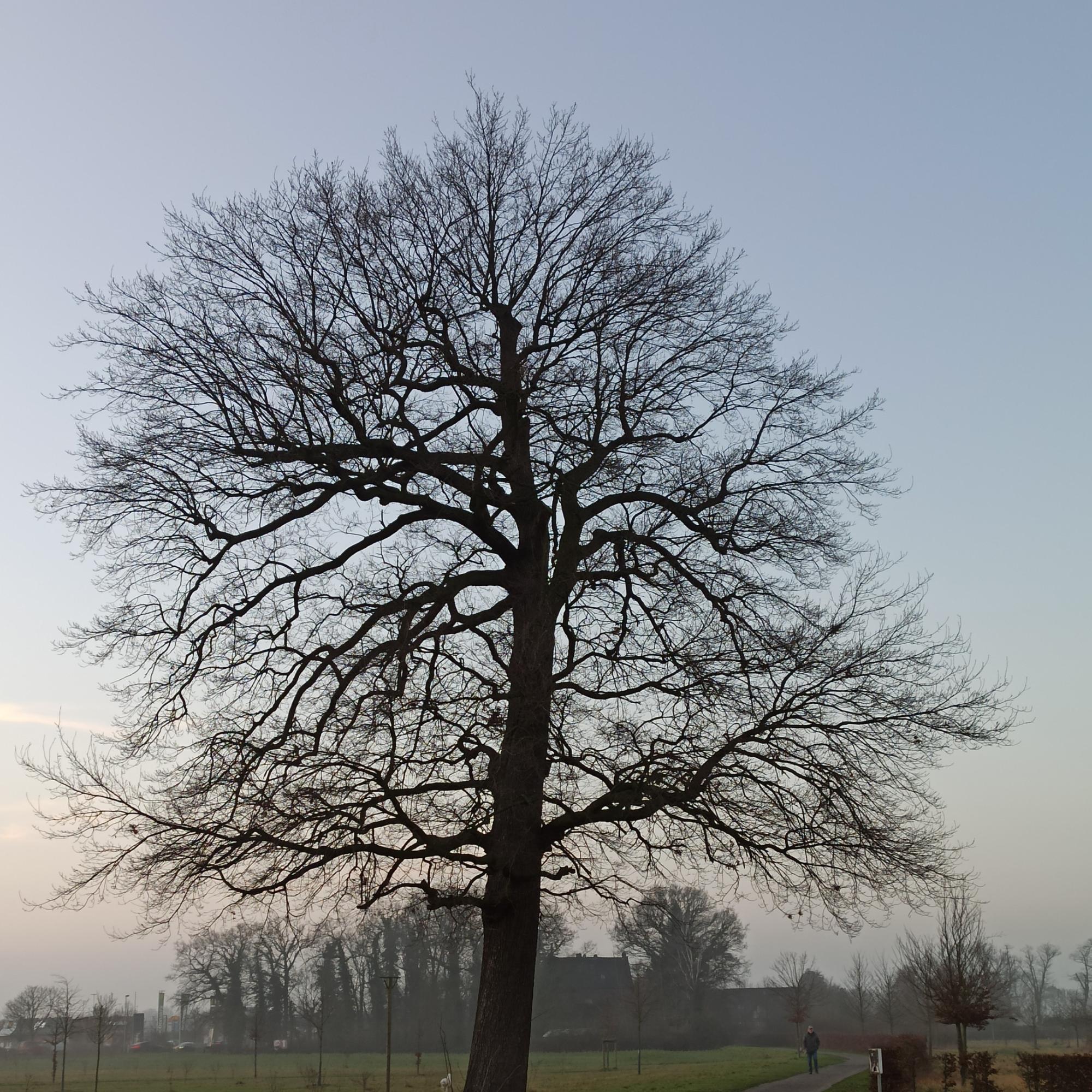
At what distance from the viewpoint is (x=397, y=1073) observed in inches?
1518

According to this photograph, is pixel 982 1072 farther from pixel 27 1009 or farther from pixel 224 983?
pixel 27 1009

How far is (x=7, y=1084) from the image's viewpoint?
37344 millimetres

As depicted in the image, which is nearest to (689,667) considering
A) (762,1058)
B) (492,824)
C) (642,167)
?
(492,824)

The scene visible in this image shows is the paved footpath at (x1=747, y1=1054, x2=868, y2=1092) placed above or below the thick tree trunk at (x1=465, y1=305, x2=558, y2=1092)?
below

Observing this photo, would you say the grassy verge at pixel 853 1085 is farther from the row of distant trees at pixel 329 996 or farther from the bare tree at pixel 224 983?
the bare tree at pixel 224 983

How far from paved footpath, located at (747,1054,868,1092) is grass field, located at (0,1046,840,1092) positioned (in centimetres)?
48

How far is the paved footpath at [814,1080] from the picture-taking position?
78.2 ft

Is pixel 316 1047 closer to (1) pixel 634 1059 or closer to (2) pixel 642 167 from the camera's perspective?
(1) pixel 634 1059

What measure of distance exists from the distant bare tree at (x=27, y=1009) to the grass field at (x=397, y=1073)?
8.96m

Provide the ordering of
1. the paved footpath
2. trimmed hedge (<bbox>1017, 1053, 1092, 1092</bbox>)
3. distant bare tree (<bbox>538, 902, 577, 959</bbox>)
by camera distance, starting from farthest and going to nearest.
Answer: the paved footpath
trimmed hedge (<bbox>1017, 1053, 1092, 1092</bbox>)
distant bare tree (<bbox>538, 902, 577, 959</bbox>)

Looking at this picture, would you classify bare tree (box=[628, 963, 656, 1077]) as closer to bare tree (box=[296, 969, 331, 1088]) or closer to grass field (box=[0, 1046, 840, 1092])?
grass field (box=[0, 1046, 840, 1092])

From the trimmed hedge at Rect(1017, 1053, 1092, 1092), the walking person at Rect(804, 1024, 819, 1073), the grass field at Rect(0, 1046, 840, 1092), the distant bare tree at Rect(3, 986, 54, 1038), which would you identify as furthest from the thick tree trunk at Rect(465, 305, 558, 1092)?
the distant bare tree at Rect(3, 986, 54, 1038)

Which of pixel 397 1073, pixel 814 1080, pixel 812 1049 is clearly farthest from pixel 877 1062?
pixel 397 1073

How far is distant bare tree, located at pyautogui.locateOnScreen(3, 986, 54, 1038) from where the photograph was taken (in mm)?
71625
